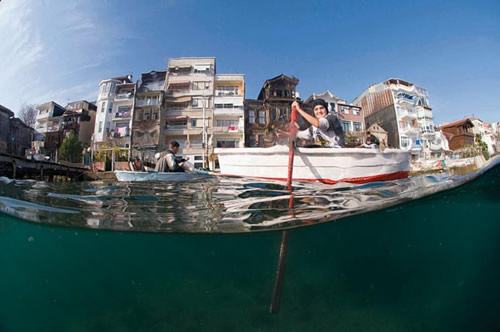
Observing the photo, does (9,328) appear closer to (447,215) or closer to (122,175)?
(122,175)

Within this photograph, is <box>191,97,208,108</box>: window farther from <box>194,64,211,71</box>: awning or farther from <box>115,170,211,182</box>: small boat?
<box>115,170,211,182</box>: small boat

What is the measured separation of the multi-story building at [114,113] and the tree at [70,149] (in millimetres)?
434

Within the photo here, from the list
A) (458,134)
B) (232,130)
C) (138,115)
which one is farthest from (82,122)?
(458,134)

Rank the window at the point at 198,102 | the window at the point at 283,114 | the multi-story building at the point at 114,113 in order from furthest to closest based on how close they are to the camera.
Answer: the window at the point at 198,102 < the window at the point at 283,114 < the multi-story building at the point at 114,113

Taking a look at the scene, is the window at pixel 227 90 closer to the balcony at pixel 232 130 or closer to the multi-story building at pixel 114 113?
the balcony at pixel 232 130

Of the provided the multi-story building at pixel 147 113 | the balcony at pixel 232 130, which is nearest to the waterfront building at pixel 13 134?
the multi-story building at pixel 147 113

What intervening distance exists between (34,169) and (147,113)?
10.4 feet

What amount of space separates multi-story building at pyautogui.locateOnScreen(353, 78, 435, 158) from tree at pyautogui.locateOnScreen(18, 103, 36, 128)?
616 cm

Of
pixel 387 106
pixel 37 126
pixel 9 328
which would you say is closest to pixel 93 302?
pixel 9 328

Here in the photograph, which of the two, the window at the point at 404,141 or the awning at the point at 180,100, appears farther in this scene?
the awning at the point at 180,100

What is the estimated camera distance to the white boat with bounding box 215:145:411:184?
4336 mm

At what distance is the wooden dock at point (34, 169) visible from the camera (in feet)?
13.9

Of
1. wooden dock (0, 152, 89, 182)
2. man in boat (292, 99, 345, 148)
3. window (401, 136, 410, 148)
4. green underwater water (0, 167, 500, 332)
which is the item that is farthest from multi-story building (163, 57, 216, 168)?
window (401, 136, 410, 148)

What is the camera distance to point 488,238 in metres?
6.45
